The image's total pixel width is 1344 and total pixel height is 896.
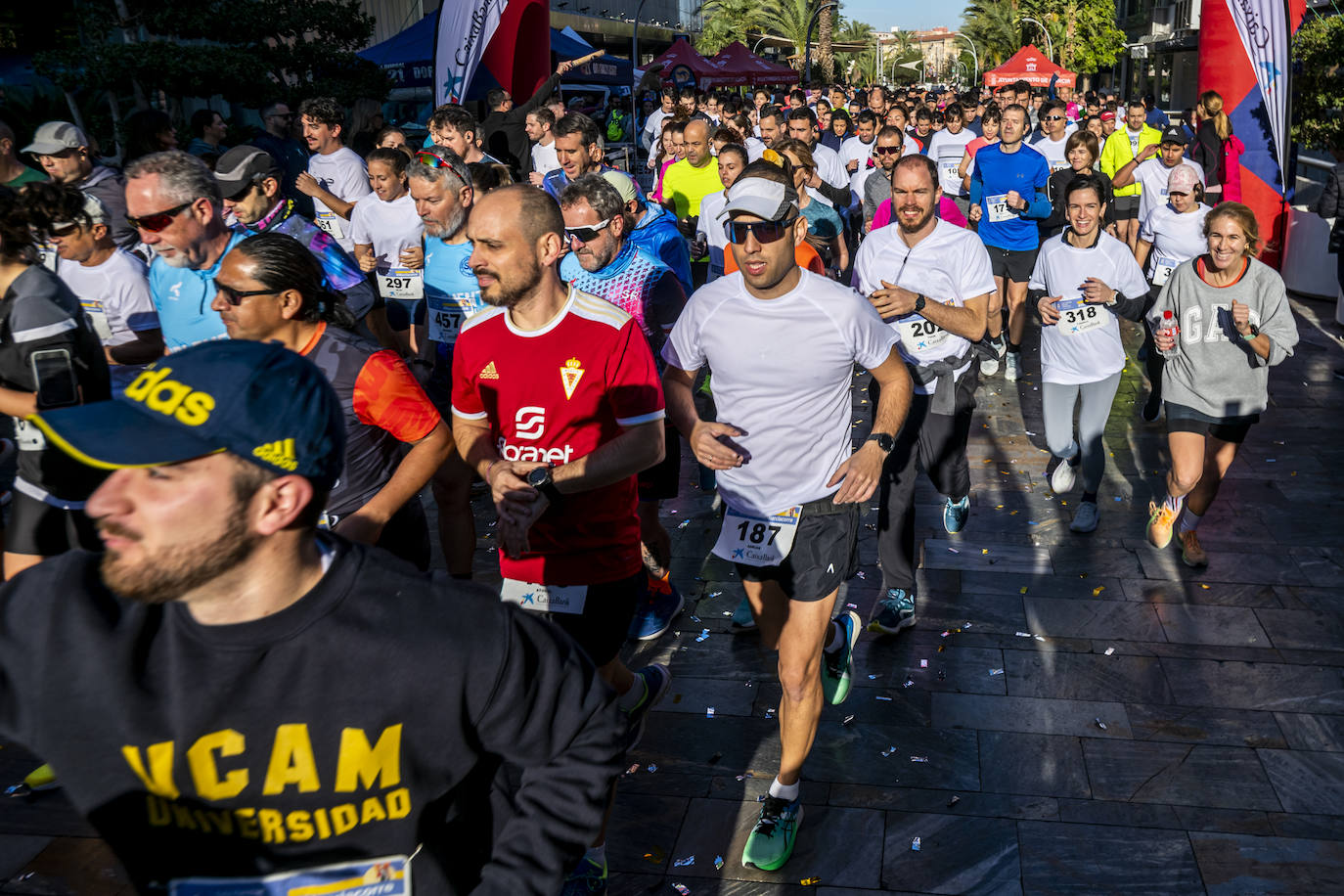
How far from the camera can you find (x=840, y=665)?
14.8ft

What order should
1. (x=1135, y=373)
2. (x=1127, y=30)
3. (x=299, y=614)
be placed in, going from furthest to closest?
1. (x=1127, y=30)
2. (x=1135, y=373)
3. (x=299, y=614)

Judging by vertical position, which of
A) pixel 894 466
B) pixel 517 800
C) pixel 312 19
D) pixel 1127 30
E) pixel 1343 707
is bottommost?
pixel 1343 707

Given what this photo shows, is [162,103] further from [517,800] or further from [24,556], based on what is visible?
[517,800]

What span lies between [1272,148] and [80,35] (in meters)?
13.7

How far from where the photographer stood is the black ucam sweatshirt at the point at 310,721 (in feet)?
5.39

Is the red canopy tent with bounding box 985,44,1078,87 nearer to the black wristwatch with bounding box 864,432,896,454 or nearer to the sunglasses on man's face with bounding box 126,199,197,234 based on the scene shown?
the black wristwatch with bounding box 864,432,896,454

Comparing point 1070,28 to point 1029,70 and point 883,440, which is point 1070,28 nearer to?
point 1029,70

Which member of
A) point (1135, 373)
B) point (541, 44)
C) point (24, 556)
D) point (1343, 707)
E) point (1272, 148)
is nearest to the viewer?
point (24, 556)

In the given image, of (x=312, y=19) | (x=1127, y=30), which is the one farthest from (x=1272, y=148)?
(x=1127, y=30)

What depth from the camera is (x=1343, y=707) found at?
447 cm

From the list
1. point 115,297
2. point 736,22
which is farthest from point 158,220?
point 736,22

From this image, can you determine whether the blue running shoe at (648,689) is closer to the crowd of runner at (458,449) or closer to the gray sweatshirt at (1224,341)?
the crowd of runner at (458,449)

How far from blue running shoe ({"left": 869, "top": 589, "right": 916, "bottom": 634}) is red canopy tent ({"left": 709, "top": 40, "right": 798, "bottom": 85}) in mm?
23384

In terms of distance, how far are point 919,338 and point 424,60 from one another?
567 inches
